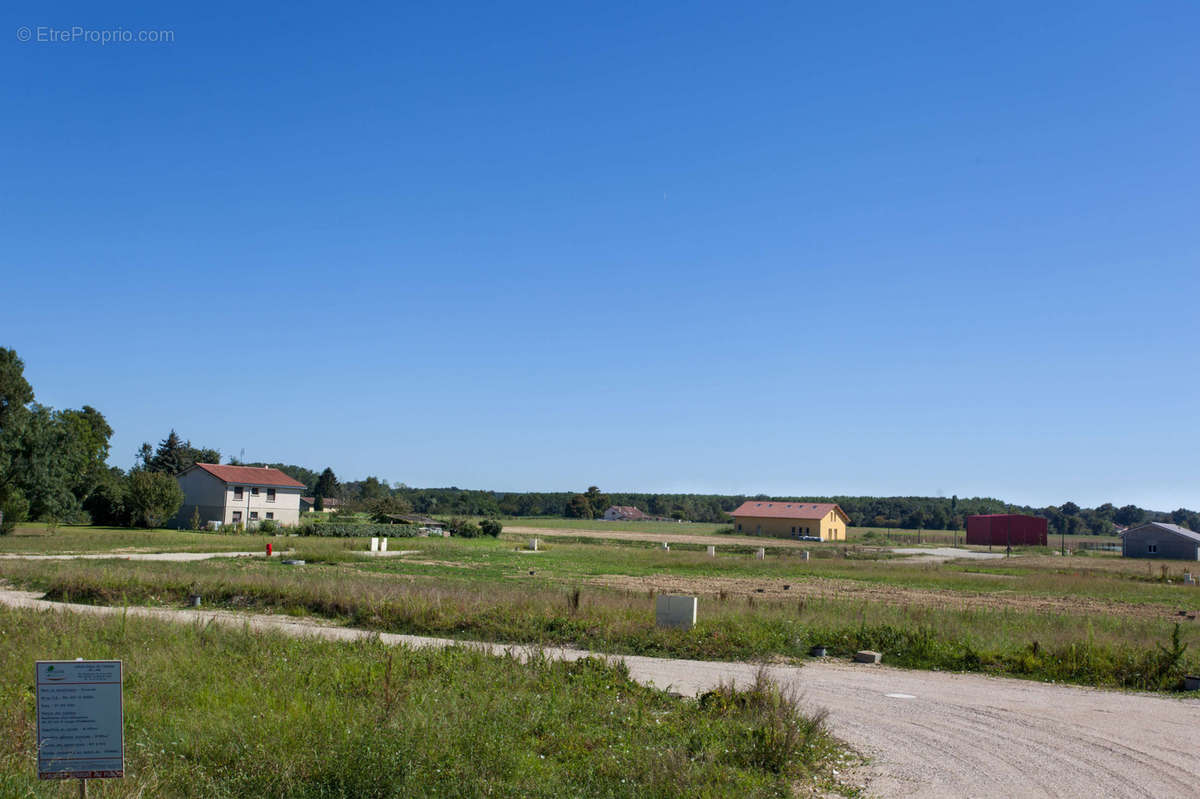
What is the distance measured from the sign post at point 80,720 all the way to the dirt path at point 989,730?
23.3 ft

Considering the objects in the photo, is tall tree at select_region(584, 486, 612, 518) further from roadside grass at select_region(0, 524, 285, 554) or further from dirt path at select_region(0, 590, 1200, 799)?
dirt path at select_region(0, 590, 1200, 799)

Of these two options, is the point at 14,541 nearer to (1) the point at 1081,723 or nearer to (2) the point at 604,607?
(2) the point at 604,607

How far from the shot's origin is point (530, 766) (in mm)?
8766

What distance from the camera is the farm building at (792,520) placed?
112 metres

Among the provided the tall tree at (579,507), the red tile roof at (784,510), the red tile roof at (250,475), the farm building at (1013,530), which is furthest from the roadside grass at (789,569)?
the tall tree at (579,507)

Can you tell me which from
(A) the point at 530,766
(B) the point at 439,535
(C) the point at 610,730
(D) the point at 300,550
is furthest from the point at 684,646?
(B) the point at 439,535

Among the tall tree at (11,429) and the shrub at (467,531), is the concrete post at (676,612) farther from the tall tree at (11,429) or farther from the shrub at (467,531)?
the shrub at (467,531)

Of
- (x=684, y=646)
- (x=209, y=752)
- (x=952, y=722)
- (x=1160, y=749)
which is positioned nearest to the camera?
(x=209, y=752)

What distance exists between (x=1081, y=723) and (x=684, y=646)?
807cm

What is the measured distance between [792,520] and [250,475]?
212 ft

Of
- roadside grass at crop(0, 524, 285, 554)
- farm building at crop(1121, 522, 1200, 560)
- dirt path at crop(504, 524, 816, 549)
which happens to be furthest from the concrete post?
farm building at crop(1121, 522, 1200, 560)

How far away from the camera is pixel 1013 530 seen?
4368 inches

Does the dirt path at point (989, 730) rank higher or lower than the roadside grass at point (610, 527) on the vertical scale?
higher

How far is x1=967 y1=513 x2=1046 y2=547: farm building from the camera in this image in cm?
10962
